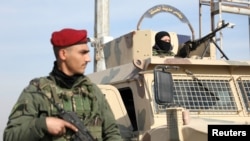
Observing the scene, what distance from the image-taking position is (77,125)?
200 centimetres

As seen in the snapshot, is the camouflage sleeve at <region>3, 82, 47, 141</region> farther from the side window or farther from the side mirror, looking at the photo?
the side window

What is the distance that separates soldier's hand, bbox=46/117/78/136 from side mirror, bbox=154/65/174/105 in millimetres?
1644

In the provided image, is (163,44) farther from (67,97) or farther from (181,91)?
(67,97)

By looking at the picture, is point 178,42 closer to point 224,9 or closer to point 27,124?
point 27,124

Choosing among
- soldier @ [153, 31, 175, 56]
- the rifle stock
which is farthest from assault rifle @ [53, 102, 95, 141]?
soldier @ [153, 31, 175, 56]

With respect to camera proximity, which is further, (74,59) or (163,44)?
(163,44)

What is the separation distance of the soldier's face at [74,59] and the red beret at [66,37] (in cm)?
2

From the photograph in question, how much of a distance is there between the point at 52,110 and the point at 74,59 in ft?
0.76

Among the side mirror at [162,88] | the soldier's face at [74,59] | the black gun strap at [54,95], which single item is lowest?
the side mirror at [162,88]

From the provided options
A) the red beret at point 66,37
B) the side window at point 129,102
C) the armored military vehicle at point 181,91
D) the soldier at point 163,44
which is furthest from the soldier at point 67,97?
the soldier at point 163,44

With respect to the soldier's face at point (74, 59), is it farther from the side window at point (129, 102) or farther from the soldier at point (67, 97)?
the side window at point (129, 102)

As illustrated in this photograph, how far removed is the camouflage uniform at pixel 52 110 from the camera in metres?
1.97

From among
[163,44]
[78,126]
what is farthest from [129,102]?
[78,126]

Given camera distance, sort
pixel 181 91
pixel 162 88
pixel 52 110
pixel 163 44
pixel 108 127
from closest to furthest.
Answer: pixel 52 110 → pixel 108 127 → pixel 162 88 → pixel 181 91 → pixel 163 44
